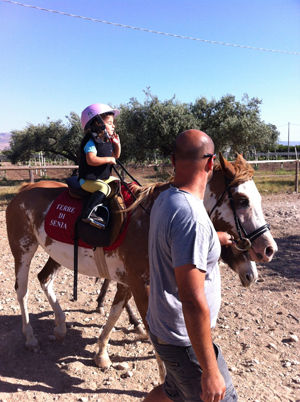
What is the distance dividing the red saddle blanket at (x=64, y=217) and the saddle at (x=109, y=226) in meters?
0.12

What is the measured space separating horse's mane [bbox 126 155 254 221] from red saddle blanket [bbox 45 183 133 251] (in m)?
0.15

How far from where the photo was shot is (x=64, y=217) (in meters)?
3.20

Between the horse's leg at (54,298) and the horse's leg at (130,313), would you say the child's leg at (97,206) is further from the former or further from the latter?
the horse's leg at (130,313)

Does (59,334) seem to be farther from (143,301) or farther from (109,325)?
(143,301)

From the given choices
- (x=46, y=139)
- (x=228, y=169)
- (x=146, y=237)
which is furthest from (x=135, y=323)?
(x=46, y=139)

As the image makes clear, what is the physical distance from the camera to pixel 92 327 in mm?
3965

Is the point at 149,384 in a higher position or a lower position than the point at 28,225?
lower

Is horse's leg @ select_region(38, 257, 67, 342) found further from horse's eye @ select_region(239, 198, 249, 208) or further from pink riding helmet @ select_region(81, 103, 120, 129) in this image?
horse's eye @ select_region(239, 198, 249, 208)

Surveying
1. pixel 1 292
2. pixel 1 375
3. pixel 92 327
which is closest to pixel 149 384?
pixel 92 327

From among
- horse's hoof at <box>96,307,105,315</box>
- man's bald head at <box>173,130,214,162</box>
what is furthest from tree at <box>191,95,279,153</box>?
man's bald head at <box>173,130,214,162</box>

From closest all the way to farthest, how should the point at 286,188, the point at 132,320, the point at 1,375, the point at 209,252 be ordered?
the point at 209,252 < the point at 1,375 < the point at 132,320 < the point at 286,188

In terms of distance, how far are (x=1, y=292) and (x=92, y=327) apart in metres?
1.86

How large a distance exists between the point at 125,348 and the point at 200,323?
2.66m

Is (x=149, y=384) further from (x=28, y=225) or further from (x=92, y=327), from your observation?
(x=28, y=225)
